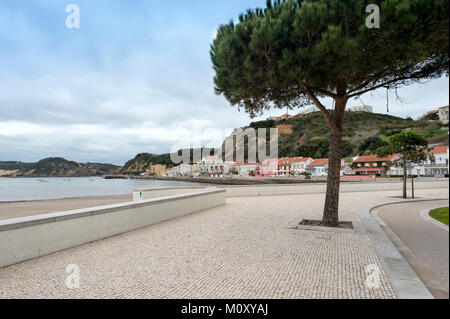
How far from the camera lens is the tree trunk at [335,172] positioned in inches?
268

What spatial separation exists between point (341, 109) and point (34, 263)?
7.22m

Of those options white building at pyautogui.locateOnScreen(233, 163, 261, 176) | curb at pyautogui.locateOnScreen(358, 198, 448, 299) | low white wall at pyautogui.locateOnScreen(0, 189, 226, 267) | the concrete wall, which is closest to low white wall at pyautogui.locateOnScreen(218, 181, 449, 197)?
the concrete wall

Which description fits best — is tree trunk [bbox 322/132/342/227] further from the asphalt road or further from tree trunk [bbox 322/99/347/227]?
the asphalt road

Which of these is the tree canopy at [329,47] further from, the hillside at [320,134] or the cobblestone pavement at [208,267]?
the hillside at [320,134]

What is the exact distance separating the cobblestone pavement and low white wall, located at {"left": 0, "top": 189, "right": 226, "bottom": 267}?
21cm

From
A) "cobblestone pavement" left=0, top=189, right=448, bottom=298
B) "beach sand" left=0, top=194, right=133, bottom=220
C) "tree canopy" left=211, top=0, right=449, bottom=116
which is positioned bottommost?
"beach sand" left=0, top=194, right=133, bottom=220

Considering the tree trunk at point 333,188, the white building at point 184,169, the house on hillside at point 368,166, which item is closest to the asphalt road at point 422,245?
the tree trunk at point 333,188

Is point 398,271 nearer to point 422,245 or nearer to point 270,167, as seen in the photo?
point 422,245

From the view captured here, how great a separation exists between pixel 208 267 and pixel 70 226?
2925 mm

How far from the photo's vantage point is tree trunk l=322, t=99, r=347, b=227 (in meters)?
6.82

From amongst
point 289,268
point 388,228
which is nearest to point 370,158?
point 388,228

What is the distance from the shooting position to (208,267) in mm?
3914

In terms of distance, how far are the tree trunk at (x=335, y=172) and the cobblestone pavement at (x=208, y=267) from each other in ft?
2.57
